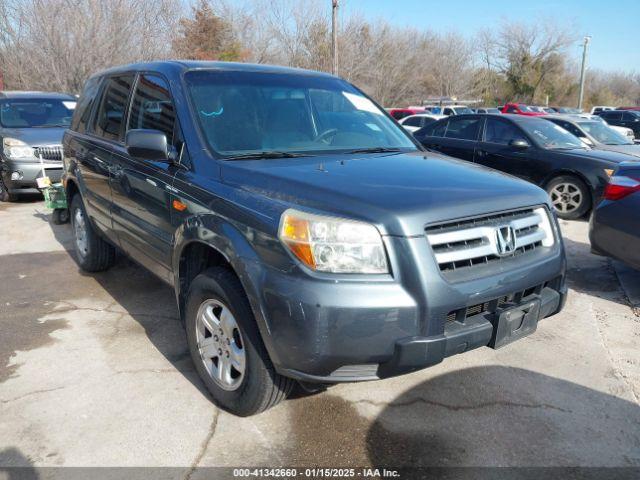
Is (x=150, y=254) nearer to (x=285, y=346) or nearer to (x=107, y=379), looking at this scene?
(x=107, y=379)

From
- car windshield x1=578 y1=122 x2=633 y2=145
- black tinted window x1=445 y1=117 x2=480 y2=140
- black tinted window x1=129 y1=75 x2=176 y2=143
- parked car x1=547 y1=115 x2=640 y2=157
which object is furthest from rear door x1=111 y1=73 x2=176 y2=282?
car windshield x1=578 y1=122 x2=633 y2=145

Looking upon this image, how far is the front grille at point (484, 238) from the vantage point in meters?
2.37

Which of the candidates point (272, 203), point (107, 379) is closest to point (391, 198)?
point (272, 203)

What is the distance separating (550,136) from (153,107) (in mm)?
6857

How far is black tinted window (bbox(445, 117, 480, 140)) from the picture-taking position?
353 inches

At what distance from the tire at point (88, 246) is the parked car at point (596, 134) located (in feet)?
24.4

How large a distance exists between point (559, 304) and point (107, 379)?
269 cm

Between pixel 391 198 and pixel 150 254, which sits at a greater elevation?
pixel 391 198

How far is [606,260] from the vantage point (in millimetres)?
5965

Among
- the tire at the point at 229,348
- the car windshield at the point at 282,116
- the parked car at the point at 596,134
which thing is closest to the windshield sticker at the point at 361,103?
the car windshield at the point at 282,116

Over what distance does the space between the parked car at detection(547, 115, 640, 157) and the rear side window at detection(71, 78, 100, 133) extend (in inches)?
290

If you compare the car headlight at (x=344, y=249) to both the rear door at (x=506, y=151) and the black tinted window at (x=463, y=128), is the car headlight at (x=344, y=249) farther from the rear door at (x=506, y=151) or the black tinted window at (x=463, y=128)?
the black tinted window at (x=463, y=128)

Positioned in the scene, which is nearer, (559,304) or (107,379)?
(559,304)

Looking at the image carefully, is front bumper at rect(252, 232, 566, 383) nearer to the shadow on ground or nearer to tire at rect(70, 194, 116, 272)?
the shadow on ground
